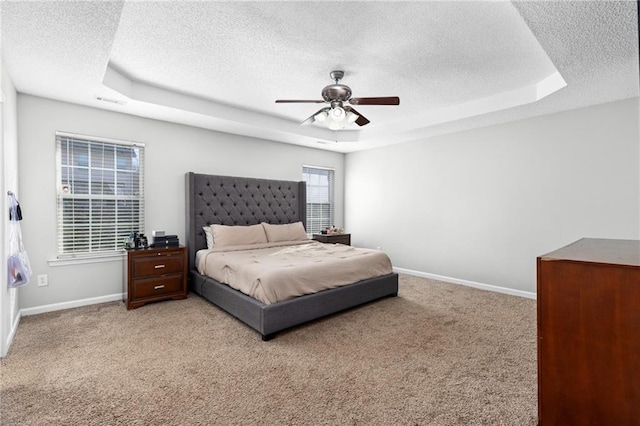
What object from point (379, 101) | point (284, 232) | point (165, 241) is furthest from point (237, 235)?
point (379, 101)

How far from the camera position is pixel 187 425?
1758 millimetres

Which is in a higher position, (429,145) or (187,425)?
(429,145)

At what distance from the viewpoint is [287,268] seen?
10.4 ft

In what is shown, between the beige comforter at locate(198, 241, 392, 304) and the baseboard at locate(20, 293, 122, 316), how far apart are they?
3.68 ft

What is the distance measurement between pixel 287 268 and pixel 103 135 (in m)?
2.98

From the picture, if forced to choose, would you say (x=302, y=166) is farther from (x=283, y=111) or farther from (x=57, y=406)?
(x=57, y=406)

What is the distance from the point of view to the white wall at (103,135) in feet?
11.5

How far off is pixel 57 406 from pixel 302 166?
4.95 m

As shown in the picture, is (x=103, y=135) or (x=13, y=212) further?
(x=103, y=135)

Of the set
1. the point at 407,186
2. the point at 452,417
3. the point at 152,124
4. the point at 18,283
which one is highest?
the point at 152,124

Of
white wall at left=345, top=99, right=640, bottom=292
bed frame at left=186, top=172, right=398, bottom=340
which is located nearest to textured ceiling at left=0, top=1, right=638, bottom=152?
white wall at left=345, top=99, right=640, bottom=292

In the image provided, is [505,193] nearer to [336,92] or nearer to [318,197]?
[336,92]

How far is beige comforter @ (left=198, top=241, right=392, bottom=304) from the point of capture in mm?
3045

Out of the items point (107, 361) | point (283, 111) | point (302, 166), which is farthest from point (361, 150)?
point (107, 361)
